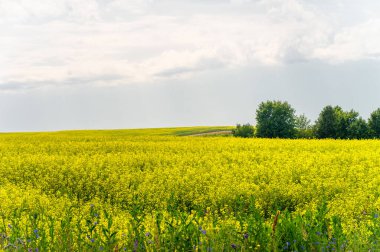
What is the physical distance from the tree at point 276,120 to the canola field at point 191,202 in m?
27.4

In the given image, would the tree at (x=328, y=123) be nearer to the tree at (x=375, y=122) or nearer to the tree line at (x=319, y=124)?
the tree line at (x=319, y=124)

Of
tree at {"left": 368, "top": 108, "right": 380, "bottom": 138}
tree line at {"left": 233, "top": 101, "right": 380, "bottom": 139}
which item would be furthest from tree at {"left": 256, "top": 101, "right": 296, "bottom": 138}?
tree at {"left": 368, "top": 108, "right": 380, "bottom": 138}

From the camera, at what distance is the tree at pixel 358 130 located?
47.4 meters

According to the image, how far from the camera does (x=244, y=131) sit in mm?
51500

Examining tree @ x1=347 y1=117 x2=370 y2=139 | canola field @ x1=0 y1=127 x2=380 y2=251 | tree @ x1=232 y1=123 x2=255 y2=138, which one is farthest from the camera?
tree @ x1=232 y1=123 x2=255 y2=138

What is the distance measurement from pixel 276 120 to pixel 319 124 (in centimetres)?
484

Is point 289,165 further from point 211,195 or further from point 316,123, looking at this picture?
point 316,123

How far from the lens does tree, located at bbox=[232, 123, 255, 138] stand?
51.2 metres

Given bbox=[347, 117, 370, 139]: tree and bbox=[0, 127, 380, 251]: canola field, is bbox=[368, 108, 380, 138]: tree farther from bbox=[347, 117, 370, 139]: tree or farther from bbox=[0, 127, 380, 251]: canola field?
bbox=[0, 127, 380, 251]: canola field

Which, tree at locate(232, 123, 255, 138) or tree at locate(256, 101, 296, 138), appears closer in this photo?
tree at locate(256, 101, 296, 138)

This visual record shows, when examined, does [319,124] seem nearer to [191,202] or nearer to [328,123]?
[328,123]

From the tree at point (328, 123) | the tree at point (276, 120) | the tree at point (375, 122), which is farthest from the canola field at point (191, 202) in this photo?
the tree at point (375, 122)

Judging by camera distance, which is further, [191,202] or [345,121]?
[345,121]

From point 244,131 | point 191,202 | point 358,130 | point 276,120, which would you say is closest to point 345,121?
point 358,130
